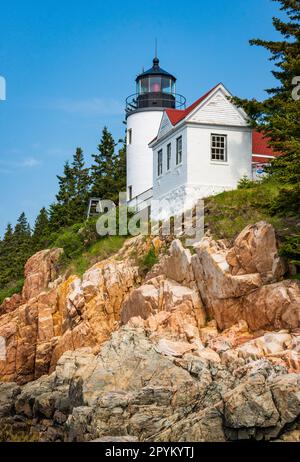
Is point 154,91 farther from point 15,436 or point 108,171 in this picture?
point 15,436

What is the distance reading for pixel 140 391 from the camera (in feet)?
63.2

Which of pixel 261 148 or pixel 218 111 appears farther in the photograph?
pixel 261 148

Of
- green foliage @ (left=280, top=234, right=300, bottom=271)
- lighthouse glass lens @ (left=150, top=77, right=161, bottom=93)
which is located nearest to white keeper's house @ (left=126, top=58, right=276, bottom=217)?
lighthouse glass lens @ (left=150, top=77, right=161, bottom=93)

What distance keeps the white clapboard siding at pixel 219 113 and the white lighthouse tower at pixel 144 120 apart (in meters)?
7.14

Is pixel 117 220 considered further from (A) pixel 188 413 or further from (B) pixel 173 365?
(A) pixel 188 413

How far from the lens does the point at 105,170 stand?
5138 centimetres

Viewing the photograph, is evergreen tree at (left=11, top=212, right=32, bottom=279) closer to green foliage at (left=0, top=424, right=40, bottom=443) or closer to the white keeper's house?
the white keeper's house

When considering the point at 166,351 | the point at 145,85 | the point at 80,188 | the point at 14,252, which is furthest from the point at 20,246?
the point at 166,351

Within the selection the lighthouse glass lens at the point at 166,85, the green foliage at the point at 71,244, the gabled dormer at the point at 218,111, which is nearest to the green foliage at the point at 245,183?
the gabled dormer at the point at 218,111

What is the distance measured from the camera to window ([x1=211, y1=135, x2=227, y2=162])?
106 feet

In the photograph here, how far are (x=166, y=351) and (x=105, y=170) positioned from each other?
31.1 metres

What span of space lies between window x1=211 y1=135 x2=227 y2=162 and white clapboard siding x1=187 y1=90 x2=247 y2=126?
0.70 meters
